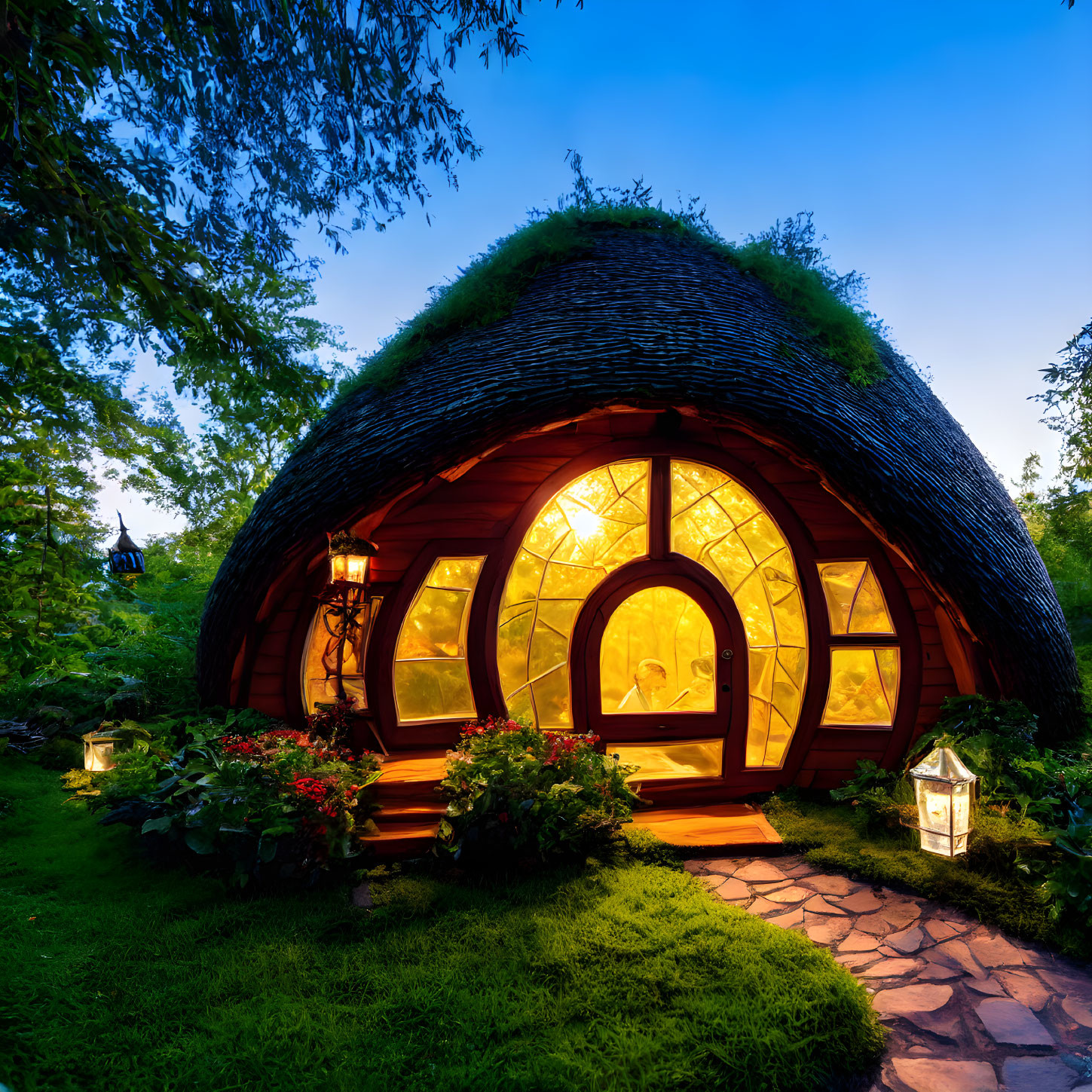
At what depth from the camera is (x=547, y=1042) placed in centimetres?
248

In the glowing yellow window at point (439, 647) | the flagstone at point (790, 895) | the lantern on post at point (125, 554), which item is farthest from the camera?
the lantern on post at point (125, 554)

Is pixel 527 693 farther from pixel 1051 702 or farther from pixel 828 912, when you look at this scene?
pixel 1051 702

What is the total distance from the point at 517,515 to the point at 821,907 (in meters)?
3.55

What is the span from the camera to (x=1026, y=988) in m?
2.87

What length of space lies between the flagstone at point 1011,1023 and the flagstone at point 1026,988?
52 mm

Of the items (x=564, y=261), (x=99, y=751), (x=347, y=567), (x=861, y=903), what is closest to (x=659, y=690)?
(x=861, y=903)

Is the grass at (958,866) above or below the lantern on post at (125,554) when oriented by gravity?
below

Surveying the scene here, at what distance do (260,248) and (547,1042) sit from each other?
19.6ft

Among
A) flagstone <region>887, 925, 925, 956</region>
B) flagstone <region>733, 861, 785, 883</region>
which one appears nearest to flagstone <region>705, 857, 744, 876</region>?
flagstone <region>733, 861, 785, 883</region>

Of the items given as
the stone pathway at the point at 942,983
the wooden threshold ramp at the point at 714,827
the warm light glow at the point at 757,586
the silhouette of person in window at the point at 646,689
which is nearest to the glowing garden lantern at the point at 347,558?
the silhouette of person in window at the point at 646,689

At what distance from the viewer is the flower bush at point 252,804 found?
3770 mm

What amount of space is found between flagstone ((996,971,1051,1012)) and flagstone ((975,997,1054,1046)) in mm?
52

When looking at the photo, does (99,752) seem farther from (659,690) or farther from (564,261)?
(564,261)

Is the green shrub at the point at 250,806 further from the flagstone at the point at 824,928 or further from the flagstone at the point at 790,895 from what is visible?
the flagstone at the point at 824,928
